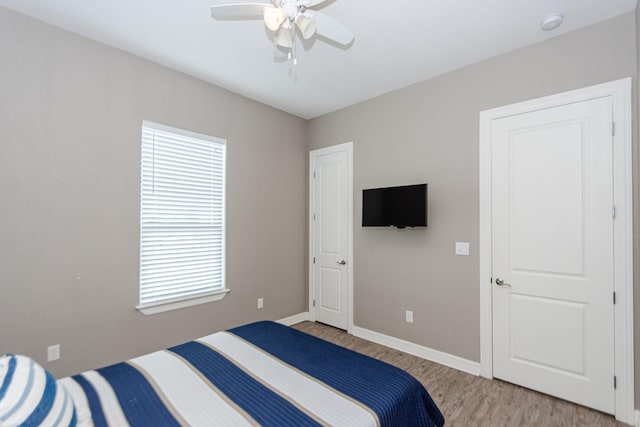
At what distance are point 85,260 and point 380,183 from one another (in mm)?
2930

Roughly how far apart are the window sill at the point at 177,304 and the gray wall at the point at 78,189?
0.21 feet

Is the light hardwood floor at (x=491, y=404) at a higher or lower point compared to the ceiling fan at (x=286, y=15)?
lower

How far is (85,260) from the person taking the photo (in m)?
2.39

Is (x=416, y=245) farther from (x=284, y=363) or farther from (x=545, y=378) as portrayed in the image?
(x=284, y=363)

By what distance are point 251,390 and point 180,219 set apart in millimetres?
2069

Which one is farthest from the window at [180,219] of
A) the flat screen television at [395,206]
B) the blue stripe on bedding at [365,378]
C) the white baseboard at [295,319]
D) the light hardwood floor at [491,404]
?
the light hardwood floor at [491,404]

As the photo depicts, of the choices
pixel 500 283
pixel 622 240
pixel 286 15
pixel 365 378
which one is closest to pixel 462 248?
pixel 500 283

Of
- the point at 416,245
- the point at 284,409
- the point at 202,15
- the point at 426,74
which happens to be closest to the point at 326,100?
the point at 426,74

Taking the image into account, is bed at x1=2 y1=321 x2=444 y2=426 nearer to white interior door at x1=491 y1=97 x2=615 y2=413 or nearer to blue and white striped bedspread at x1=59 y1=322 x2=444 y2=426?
blue and white striped bedspread at x1=59 y1=322 x2=444 y2=426

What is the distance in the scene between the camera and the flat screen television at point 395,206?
9.60 feet

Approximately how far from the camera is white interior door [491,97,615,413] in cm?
217

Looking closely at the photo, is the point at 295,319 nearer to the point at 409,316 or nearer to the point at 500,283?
the point at 409,316

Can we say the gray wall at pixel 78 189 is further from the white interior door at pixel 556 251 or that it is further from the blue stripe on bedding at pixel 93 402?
the white interior door at pixel 556 251

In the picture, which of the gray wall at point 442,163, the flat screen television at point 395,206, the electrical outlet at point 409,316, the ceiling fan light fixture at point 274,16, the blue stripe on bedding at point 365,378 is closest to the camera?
the blue stripe on bedding at point 365,378
